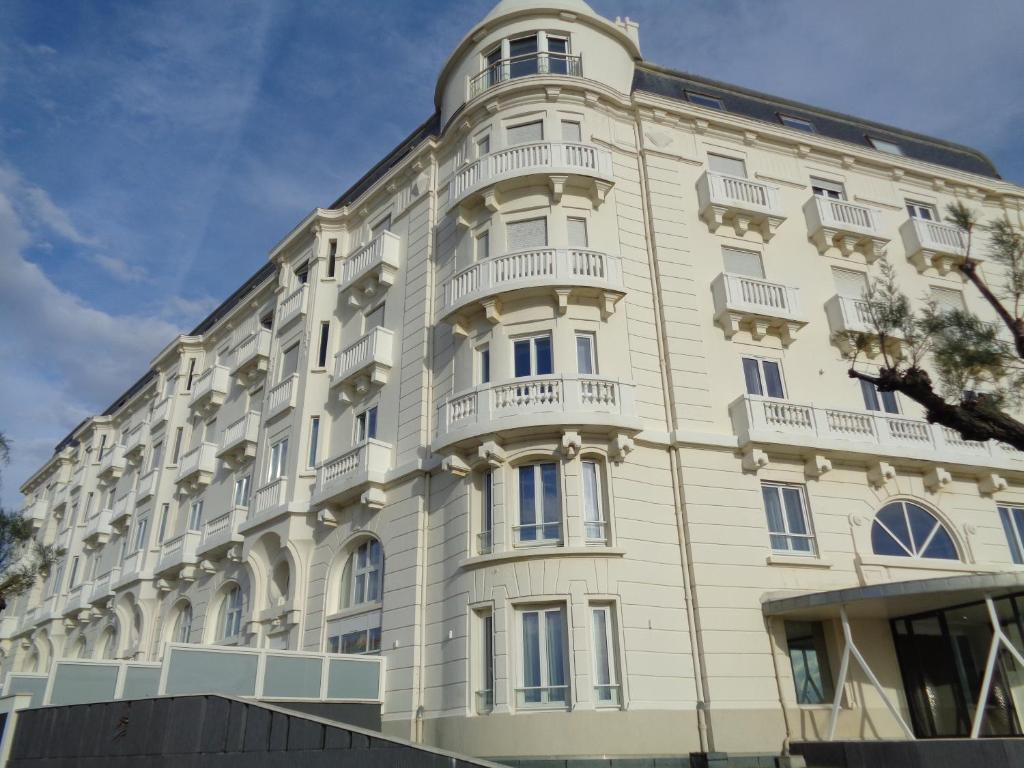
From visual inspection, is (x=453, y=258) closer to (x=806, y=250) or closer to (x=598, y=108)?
(x=598, y=108)

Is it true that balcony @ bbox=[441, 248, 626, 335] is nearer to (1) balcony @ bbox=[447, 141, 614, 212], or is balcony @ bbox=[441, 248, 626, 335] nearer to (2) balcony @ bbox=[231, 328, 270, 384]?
(1) balcony @ bbox=[447, 141, 614, 212]

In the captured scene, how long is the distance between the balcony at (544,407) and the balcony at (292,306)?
10.9 meters

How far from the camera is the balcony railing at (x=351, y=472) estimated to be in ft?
67.9

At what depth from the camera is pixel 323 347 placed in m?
26.4

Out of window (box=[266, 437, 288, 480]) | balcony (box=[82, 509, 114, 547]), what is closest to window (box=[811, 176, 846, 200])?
window (box=[266, 437, 288, 480])

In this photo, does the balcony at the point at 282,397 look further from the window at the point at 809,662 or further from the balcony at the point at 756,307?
the window at the point at 809,662

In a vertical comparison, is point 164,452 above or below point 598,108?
below

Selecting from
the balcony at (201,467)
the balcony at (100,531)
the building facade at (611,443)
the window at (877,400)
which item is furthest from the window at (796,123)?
the balcony at (100,531)

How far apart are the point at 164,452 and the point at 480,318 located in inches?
829

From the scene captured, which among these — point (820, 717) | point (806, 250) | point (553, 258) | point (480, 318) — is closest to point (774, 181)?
point (806, 250)

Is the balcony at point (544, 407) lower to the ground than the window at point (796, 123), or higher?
lower

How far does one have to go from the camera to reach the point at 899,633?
18016 mm

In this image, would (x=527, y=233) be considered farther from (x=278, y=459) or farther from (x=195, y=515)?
(x=195, y=515)

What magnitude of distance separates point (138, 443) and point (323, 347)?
1703 centimetres
